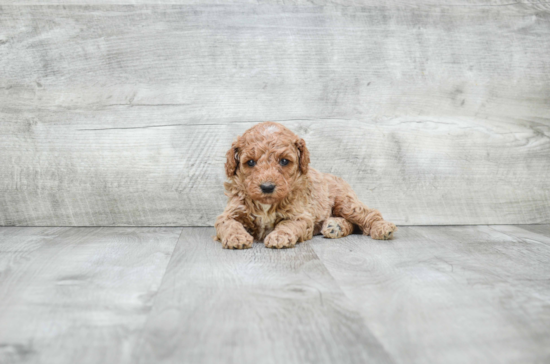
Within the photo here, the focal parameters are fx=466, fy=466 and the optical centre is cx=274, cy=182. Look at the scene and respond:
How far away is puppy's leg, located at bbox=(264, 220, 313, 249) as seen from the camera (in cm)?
179

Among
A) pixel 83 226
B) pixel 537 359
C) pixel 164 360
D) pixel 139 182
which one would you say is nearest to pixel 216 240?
pixel 139 182

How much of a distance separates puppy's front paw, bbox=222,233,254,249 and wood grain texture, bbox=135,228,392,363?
164 millimetres

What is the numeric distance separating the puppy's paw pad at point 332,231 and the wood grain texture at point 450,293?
0.17ft

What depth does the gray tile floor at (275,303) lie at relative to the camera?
3.10 ft

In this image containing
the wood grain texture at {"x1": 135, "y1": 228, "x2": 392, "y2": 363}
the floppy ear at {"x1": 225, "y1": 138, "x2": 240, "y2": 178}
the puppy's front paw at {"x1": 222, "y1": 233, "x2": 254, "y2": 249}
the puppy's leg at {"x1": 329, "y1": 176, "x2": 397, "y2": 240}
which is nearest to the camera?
the wood grain texture at {"x1": 135, "y1": 228, "x2": 392, "y2": 363}

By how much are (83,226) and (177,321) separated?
A: 1.50m

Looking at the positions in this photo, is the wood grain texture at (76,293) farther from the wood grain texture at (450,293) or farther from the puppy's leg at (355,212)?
the puppy's leg at (355,212)

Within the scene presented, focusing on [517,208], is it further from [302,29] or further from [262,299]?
[262,299]

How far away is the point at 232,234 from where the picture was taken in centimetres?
181

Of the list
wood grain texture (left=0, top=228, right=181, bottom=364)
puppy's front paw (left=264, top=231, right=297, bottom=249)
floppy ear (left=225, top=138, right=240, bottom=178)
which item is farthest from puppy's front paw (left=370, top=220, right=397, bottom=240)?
wood grain texture (left=0, top=228, right=181, bottom=364)

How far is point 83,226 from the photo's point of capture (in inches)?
93.4

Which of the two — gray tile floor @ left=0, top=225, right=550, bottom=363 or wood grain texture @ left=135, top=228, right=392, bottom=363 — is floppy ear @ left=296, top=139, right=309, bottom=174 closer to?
gray tile floor @ left=0, top=225, right=550, bottom=363

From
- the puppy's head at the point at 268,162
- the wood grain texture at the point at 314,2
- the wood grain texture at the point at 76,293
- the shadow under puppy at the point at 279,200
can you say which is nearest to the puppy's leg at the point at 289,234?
the shadow under puppy at the point at 279,200

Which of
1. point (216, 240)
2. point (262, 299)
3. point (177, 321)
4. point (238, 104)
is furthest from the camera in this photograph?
point (238, 104)
